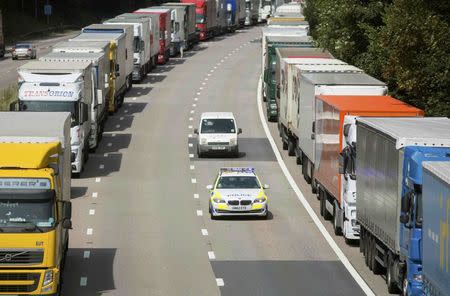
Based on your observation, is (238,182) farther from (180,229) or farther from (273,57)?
(273,57)

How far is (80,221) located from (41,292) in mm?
13675

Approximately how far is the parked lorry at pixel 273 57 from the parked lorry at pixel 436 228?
38.2m

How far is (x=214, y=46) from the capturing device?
114 metres

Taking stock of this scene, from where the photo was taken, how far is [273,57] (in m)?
66.7

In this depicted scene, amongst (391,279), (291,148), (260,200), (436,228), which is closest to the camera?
(436,228)

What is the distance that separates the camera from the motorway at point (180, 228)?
31.2 meters

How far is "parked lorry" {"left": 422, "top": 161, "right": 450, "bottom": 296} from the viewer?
2192 cm

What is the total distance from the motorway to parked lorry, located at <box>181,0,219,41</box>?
46.5 m

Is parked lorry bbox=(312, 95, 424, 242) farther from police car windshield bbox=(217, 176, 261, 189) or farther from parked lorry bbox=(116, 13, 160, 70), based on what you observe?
parked lorry bbox=(116, 13, 160, 70)

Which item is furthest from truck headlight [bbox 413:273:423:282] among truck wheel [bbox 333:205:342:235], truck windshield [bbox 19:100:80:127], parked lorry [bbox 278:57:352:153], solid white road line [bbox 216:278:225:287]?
truck windshield [bbox 19:100:80:127]

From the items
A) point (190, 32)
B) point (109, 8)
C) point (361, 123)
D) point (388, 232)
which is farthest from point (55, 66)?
point (109, 8)

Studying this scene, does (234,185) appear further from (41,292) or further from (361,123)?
(41,292)

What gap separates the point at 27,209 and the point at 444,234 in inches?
349

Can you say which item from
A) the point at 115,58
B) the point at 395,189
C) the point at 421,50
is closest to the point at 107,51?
the point at 115,58
